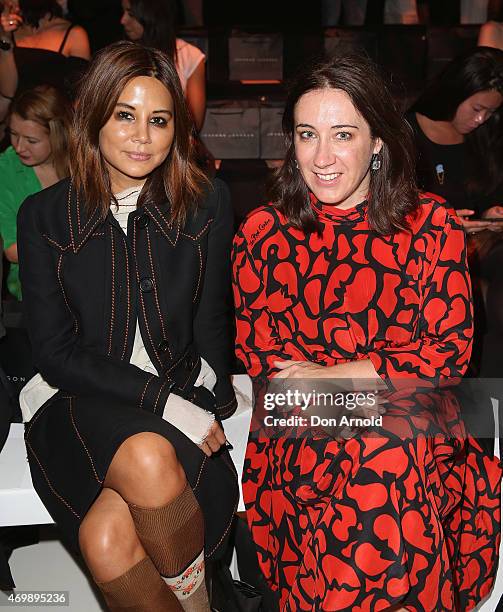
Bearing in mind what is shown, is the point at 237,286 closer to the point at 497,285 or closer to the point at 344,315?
the point at 344,315

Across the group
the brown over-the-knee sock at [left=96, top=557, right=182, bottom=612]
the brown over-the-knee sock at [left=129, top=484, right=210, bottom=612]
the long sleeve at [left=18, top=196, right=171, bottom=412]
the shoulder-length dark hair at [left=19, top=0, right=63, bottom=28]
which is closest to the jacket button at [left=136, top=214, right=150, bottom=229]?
the long sleeve at [left=18, top=196, right=171, bottom=412]

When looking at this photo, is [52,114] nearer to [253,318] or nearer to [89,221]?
[89,221]

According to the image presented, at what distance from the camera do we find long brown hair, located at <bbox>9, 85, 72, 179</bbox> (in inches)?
129

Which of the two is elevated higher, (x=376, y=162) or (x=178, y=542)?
(x=376, y=162)

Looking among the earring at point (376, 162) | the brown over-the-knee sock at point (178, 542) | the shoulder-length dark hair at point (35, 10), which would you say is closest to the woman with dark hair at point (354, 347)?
the earring at point (376, 162)

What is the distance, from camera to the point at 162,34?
3.92 m

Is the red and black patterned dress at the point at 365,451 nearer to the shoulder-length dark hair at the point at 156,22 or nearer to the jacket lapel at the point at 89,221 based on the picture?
the jacket lapel at the point at 89,221

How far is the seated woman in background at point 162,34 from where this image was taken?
3895mm

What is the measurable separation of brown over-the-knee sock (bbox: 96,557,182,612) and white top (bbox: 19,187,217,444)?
13.2 inches

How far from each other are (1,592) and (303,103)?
5.59ft

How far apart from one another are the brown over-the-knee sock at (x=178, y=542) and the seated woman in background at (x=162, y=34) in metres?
2.34

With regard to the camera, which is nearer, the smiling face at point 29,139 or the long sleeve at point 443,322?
the long sleeve at point 443,322
